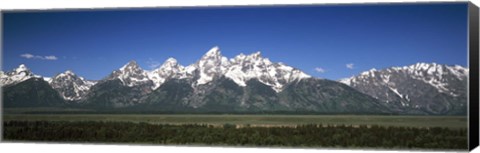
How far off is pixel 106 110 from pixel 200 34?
306cm

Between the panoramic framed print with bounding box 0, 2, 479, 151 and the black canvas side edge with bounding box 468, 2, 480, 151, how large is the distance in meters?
0.06

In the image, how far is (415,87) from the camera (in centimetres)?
2508

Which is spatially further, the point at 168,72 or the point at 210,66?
the point at 168,72

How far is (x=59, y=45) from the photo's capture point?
86.8 ft

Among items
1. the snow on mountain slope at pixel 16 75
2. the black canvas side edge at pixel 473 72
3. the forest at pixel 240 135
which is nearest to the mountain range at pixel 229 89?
the snow on mountain slope at pixel 16 75

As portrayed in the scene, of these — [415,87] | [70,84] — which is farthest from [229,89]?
[415,87]

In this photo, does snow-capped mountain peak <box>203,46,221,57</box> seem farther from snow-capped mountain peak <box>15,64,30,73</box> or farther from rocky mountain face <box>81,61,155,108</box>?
snow-capped mountain peak <box>15,64,30,73</box>

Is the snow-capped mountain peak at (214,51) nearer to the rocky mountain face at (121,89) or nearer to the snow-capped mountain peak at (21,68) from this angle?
the rocky mountain face at (121,89)

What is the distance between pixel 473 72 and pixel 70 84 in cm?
897

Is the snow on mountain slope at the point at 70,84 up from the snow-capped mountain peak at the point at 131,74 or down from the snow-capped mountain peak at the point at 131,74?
down

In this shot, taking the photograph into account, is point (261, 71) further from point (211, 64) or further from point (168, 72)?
point (168, 72)

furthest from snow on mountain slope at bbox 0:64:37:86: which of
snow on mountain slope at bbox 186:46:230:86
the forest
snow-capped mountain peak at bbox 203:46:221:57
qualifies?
snow-capped mountain peak at bbox 203:46:221:57

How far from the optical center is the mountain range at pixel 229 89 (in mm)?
25141

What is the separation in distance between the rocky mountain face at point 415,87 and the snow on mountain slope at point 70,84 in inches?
230
